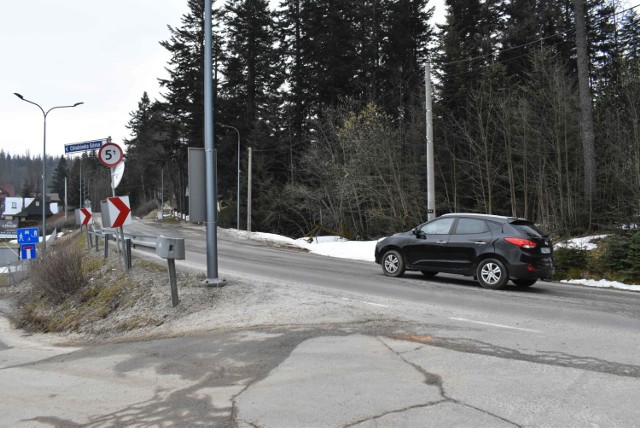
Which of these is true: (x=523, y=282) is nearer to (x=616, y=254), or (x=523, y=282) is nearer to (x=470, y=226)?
(x=470, y=226)

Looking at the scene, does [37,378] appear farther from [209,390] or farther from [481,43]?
[481,43]

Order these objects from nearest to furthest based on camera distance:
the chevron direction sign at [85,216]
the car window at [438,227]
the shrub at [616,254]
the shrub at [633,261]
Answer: the car window at [438,227] → the shrub at [633,261] → the shrub at [616,254] → the chevron direction sign at [85,216]

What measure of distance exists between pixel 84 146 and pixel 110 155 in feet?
7.13

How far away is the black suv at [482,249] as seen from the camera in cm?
1063

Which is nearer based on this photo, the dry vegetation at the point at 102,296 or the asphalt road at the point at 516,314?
the asphalt road at the point at 516,314

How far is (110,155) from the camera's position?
11117mm

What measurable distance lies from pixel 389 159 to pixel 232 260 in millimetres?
14133

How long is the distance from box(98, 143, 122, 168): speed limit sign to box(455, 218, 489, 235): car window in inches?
322

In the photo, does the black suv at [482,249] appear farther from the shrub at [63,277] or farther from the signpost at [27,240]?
the signpost at [27,240]

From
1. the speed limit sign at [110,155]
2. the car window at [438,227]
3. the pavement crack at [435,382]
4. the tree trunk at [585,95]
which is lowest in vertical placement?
the pavement crack at [435,382]

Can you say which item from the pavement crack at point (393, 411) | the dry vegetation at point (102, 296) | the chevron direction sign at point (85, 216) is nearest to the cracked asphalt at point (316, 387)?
the pavement crack at point (393, 411)

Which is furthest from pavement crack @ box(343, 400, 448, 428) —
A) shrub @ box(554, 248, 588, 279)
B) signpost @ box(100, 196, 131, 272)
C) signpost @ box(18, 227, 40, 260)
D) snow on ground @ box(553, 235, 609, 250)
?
signpost @ box(18, 227, 40, 260)

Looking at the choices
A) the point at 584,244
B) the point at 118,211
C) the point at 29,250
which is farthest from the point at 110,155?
the point at 29,250

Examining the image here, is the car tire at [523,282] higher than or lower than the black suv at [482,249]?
lower
